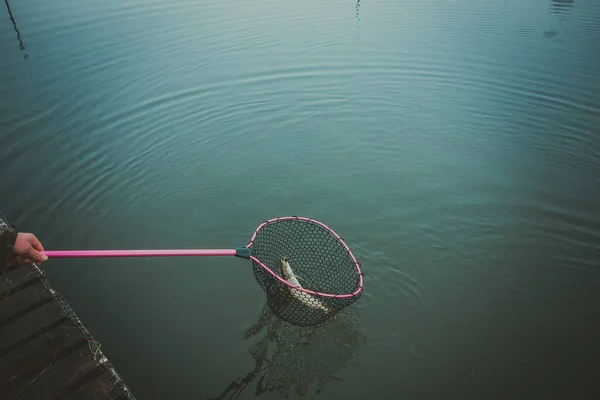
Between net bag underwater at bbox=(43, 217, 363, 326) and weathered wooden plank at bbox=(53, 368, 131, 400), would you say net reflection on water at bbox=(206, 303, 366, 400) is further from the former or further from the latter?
weathered wooden plank at bbox=(53, 368, 131, 400)

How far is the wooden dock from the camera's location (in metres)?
3.24

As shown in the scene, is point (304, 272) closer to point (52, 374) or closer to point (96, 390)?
point (96, 390)

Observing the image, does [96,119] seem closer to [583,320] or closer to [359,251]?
[359,251]

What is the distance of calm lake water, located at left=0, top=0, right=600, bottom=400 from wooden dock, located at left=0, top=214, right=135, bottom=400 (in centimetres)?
87

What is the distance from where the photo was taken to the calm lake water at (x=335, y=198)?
430 centimetres

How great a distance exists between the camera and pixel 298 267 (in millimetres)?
5156

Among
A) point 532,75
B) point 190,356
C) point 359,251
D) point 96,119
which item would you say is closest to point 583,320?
point 359,251

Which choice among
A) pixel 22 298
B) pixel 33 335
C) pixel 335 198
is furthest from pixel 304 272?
pixel 22 298

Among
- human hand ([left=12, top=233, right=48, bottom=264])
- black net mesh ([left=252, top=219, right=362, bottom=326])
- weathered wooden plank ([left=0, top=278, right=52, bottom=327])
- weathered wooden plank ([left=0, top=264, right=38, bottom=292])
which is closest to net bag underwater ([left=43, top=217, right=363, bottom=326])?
black net mesh ([left=252, top=219, right=362, bottom=326])

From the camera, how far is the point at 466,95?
1002cm

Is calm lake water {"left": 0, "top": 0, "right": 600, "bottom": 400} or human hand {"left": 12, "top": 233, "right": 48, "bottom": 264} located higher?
human hand {"left": 12, "top": 233, "right": 48, "bottom": 264}

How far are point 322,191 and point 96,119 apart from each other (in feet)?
20.5

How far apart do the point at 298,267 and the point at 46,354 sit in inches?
118

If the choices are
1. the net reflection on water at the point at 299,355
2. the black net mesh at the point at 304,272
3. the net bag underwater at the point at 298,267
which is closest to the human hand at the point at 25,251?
the net bag underwater at the point at 298,267
